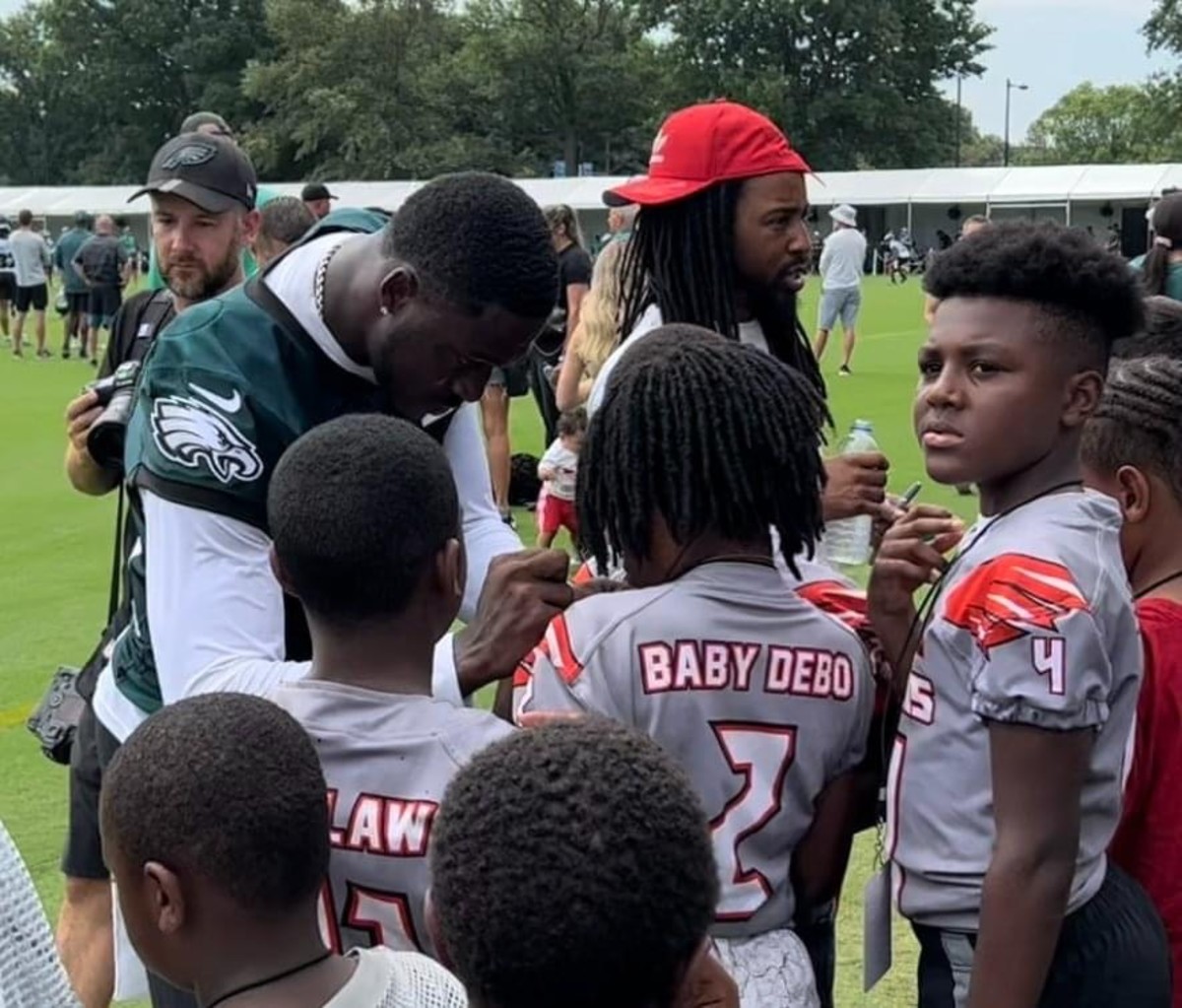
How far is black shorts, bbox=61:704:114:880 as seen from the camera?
3354mm

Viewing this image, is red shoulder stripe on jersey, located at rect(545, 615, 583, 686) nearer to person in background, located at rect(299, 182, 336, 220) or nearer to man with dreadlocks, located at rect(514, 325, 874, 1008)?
man with dreadlocks, located at rect(514, 325, 874, 1008)

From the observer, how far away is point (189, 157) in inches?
195

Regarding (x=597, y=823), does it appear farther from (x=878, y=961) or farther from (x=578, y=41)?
(x=578, y=41)

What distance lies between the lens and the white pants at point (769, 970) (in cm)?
227

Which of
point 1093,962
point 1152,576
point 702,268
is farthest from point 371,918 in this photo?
point 702,268

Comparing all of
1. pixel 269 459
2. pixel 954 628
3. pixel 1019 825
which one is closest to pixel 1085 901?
pixel 1019 825

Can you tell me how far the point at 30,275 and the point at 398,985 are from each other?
2073 centimetres

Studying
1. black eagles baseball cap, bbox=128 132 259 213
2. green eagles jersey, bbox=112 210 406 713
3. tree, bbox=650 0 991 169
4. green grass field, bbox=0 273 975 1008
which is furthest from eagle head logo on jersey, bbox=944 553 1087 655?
tree, bbox=650 0 991 169

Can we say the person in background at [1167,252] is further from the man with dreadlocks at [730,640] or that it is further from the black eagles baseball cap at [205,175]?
the man with dreadlocks at [730,640]

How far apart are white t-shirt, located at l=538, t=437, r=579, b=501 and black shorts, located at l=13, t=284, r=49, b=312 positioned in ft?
49.9

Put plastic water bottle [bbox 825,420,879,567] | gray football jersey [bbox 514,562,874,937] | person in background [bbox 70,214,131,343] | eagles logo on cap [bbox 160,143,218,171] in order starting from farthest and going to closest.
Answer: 1. person in background [bbox 70,214,131,343]
2. eagles logo on cap [bbox 160,143,218,171]
3. plastic water bottle [bbox 825,420,879,567]
4. gray football jersey [bbox 514,562,874,937]

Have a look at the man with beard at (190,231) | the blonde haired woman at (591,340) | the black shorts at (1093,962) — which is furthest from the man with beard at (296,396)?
the blonde haired woman at (591,340)

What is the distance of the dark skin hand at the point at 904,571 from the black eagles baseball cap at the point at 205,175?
3.01 m

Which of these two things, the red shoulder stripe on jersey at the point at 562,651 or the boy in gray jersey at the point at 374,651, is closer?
the boy in gray jersey at the point at 374,651
